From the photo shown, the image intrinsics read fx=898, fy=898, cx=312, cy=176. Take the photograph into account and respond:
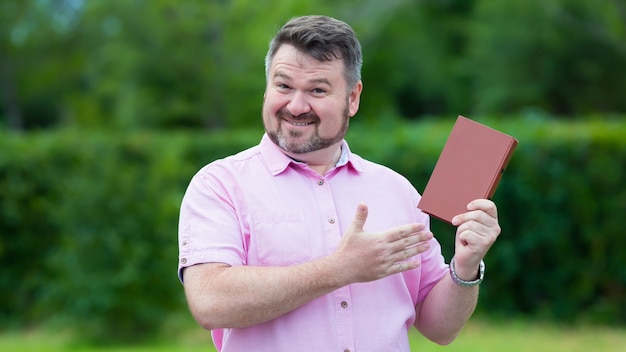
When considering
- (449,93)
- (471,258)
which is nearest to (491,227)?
(471,258)

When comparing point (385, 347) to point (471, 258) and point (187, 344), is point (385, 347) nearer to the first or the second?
point (471, 258)

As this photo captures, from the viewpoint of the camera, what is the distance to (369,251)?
8.18 feet

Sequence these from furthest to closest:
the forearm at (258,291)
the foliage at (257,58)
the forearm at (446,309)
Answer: the foliage at (257,58), the forearm at (446,309), the forearm at (258,291)

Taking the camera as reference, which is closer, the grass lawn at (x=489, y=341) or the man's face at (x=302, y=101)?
the man's face at (x=302, y=101)

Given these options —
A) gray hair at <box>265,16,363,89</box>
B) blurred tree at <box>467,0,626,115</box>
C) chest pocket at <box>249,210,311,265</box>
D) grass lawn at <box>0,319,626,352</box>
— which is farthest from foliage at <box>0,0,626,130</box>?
chest pocket at <box>249,210,311,265</box>

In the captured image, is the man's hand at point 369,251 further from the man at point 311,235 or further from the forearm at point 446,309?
the forearm at point 446,309

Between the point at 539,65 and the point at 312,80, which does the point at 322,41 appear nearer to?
the point at 312,80

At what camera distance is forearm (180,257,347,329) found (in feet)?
8.16

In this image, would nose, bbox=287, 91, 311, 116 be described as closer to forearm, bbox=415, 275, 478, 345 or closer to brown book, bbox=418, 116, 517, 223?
brown book, bbox=418, 116, 517, 223

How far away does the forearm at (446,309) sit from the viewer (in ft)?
9.32

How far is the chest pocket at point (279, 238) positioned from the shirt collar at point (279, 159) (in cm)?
17

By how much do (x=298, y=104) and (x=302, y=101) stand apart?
0.06 feet

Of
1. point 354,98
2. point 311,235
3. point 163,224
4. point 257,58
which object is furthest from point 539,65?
point 311,235

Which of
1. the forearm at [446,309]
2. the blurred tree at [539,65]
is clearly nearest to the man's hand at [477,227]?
the forearm at [446,309]
